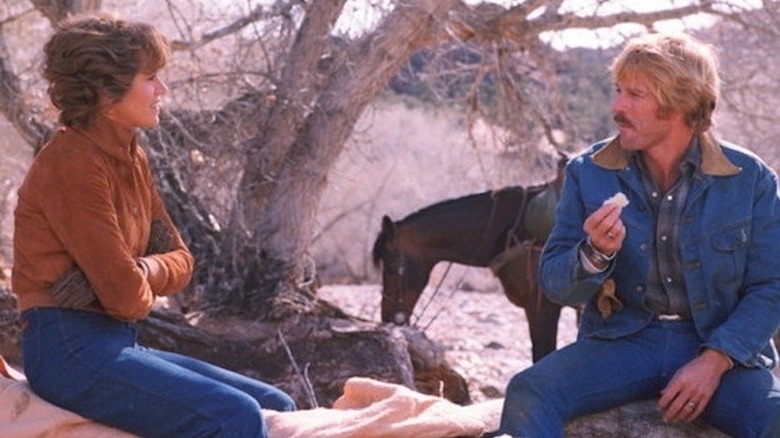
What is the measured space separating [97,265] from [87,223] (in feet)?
0.33

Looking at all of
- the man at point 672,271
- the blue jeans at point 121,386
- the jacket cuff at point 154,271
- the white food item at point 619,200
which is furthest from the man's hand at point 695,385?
the jacket cuff at point 154,271

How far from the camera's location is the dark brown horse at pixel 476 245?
9.52 meters

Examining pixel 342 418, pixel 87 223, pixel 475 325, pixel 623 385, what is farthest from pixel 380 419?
pixel 475 325

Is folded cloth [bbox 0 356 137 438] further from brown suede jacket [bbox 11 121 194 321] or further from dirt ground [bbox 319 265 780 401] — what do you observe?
dirt ground [bbox 319 265 780 401]

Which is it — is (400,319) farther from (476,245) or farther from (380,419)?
(380,419)

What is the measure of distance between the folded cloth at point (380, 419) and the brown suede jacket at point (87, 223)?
0.49 m

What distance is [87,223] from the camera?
123 inches

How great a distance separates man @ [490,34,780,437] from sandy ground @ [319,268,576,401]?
215 inches

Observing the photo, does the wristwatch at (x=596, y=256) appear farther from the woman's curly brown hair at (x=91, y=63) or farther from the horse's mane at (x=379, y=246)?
the horse's mane at (x=379, y=246)

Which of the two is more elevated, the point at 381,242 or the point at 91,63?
the point at 91,63

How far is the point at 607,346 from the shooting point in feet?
12.3

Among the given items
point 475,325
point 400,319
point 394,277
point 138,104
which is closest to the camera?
point 138,104

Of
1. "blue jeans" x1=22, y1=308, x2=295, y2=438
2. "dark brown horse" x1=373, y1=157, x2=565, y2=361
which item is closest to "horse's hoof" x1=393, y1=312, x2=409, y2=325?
"dark brown horse" x1=373, y1=157, x2=565, y2=361

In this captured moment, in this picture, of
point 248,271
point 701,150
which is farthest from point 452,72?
point 701,150
